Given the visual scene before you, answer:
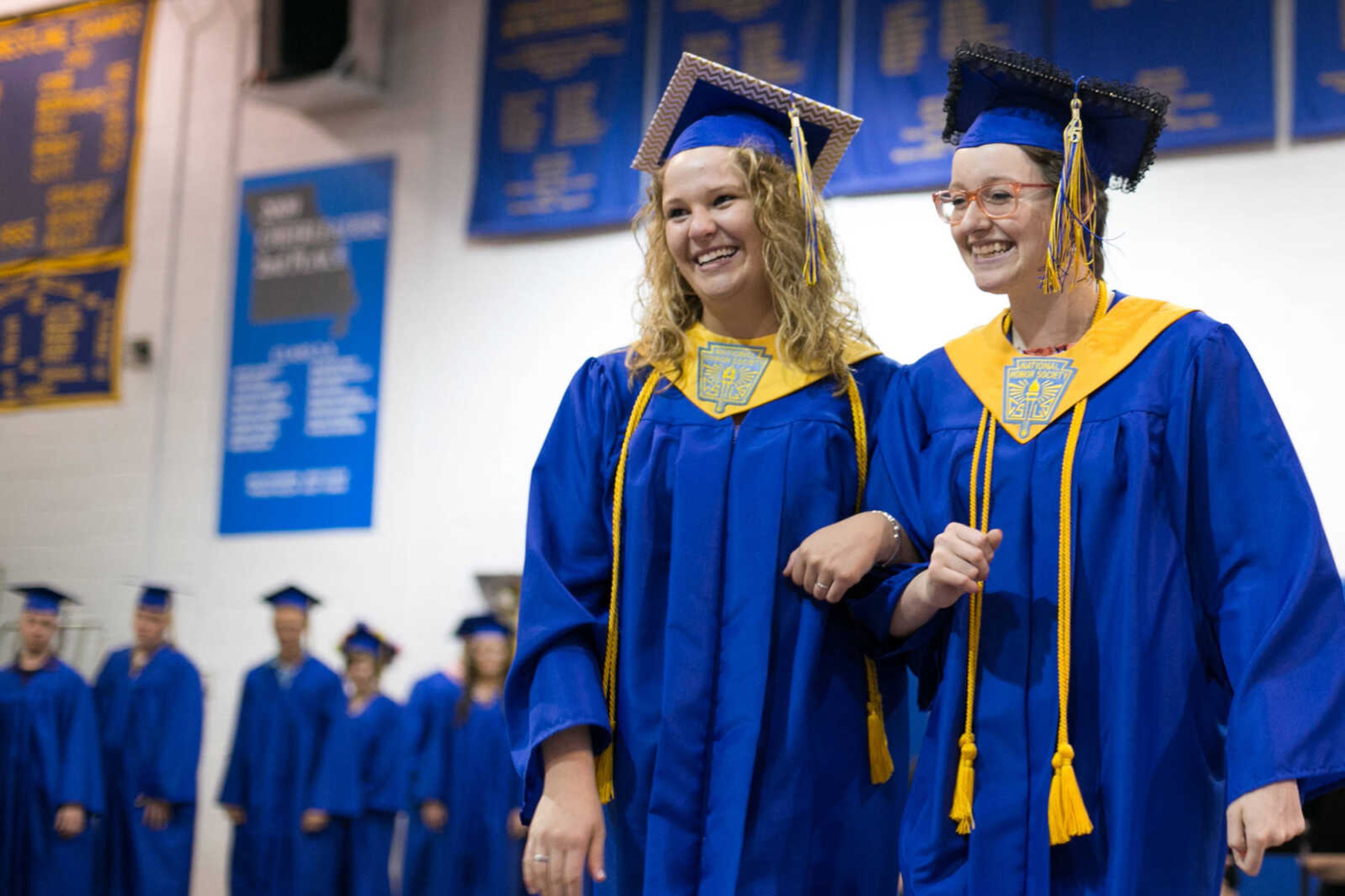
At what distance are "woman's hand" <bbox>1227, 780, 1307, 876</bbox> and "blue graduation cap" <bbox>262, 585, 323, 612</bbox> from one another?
7.38m

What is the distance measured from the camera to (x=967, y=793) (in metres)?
2.02

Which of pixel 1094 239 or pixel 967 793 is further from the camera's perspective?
pixel 1094 239

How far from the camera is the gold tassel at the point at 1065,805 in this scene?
1.91m

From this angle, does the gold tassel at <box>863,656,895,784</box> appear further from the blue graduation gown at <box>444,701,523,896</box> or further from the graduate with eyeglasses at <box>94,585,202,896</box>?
the graduate with eyeglasses at <box>94,585,202,896</box>

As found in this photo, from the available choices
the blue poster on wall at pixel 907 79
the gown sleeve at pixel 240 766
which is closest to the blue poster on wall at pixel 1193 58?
the blue poster on wall at pixel 907 79

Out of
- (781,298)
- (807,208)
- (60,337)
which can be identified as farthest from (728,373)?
(60,337)

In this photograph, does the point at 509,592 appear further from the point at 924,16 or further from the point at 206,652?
the point at 924,16

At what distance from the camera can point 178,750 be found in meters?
8.35

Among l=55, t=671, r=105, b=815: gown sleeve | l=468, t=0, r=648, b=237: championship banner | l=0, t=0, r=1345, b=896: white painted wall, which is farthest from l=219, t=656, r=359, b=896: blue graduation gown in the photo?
l=468, t=0, r=648, b=237: championship banner

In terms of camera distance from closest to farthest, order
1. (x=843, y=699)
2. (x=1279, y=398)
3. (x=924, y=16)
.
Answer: (x=843, y=699)
(x=1279, y=398)
(x=924, y=16)

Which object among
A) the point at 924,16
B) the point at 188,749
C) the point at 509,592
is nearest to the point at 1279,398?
the point at 924,16

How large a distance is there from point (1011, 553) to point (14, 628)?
9451mm

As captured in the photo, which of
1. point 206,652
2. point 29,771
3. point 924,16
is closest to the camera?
point 924,16

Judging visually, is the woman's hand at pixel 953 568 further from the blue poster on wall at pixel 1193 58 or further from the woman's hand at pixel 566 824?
the blue poster on wall at pixel 1193 58
